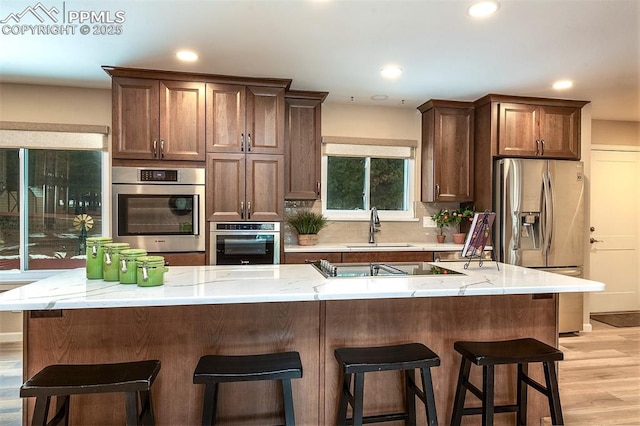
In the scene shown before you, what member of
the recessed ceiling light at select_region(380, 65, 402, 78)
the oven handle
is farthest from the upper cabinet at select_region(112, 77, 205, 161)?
the recessed ceiling light at select_region(380, 65, 402, 78)

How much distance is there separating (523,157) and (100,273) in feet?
13.0

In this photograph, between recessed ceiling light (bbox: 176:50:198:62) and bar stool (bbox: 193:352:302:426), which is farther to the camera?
recessed ceiling light (bbox: 176:50:198:62)

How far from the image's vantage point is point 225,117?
A: 11.8ft

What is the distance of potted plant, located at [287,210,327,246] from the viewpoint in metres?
4.13

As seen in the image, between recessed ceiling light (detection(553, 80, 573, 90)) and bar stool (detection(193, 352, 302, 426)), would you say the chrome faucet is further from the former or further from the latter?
bar stool (detection(193, 352, 302, 426))

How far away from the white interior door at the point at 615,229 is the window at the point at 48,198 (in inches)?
227

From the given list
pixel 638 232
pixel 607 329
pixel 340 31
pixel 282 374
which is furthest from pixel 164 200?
pixel 638 232

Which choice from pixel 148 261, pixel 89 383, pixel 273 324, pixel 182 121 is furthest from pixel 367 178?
pixel 89 383

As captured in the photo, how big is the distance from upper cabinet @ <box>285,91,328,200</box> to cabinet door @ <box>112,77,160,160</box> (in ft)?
4.12

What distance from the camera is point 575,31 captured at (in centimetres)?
263

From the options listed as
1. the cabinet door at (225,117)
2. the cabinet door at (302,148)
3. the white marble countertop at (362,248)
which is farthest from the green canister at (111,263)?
the cabinet door at (302,148)

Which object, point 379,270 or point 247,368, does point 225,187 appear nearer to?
point 379,270

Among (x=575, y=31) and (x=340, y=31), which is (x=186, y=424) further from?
(x=575, y=31)

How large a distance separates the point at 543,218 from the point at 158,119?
12.4 ft
